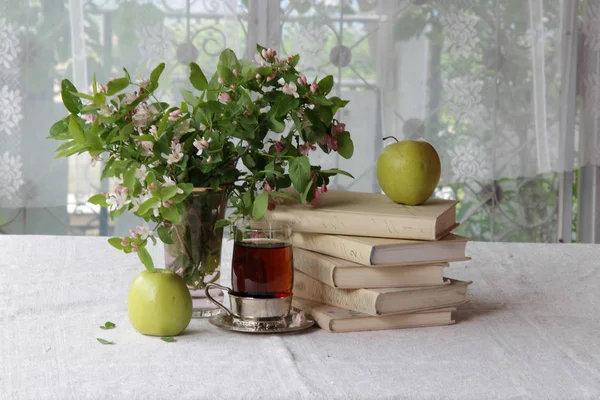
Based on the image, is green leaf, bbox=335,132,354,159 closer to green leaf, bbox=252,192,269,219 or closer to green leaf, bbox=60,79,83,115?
green leaf, bbox=252,192,269,219

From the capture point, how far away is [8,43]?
257 cm

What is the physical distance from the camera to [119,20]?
2.63 m

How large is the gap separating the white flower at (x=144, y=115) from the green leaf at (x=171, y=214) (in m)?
0.11

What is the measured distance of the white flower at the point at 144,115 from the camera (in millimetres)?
929

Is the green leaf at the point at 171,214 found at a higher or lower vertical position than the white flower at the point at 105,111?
lower

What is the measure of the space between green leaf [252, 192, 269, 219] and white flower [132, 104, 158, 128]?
0.52 ft

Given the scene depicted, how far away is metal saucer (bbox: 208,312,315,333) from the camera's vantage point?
95cm

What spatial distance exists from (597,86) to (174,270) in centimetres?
224

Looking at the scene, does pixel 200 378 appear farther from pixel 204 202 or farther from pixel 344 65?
pixel 344 65

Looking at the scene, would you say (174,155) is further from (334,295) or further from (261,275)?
(334,295)

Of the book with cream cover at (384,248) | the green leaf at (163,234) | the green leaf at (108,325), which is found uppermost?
the green leaf at (163,234)

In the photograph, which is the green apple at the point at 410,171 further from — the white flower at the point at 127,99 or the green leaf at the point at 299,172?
the white flower at the point at 127,99

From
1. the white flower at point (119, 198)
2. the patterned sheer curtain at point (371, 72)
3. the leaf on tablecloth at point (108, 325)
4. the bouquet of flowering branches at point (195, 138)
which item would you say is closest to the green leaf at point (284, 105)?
the bouquet of flowering branches at point (195, 138)

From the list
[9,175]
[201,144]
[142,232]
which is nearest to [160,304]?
[142,232]
